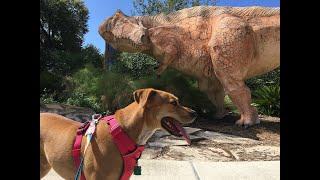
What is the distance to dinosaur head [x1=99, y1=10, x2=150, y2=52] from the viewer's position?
9547 millimetres

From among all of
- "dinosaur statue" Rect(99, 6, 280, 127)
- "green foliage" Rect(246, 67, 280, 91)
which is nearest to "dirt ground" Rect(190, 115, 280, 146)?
"dinosaur statue" Rect(99, 6, 280, 127)

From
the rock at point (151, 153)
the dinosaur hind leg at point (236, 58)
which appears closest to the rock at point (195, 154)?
the rock at point (151, 153)

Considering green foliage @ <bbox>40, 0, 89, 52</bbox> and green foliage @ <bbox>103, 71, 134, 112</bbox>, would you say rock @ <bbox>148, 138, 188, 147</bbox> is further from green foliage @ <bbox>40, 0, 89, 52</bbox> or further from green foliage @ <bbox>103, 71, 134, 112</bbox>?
green foliage @ <bbox>40, 0, 89, 52</bbox>

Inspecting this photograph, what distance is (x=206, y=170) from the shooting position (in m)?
5.27

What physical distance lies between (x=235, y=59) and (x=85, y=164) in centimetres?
669

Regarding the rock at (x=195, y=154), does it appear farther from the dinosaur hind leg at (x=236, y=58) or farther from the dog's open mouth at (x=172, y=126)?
the dog's open mouth at (x=172, y=126)

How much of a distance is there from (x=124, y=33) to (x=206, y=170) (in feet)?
17.0

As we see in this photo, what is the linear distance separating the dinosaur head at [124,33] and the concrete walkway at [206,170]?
14.1 ft

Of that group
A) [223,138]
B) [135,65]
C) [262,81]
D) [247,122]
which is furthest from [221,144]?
[262,81]

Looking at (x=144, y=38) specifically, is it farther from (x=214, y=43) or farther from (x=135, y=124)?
(x=135, y=124)

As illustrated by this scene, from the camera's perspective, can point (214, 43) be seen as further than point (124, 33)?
No

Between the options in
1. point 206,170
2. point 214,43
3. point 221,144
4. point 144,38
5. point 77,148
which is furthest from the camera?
point 144,38

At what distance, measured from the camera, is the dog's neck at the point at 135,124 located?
2725mm

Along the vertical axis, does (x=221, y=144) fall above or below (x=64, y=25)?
below
